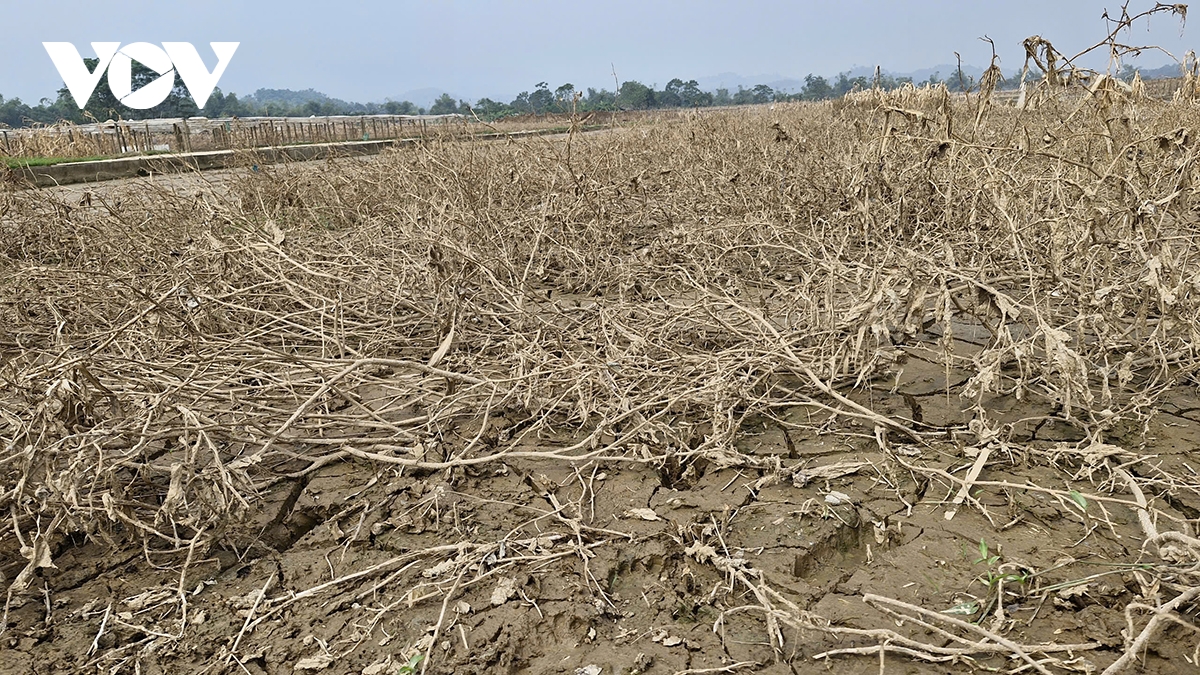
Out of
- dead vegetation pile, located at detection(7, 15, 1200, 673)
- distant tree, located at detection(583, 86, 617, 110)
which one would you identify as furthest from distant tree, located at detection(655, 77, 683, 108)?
dead vegetation pile, located at detection(7, 15, 1200, 673)

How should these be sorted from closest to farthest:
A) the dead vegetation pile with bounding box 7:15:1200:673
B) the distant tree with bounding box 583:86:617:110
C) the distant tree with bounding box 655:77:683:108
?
the dead vegetation pile with bounding box 7:15:1200:673, the distant tree with bounding box 583:86:617:110, the distant tree with bounding box 655:77:683:108

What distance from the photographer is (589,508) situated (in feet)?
7.97

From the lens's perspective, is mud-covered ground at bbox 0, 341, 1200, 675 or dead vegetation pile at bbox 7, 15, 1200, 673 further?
dead vegetation pile at bbox 7, 15, 1200, 673

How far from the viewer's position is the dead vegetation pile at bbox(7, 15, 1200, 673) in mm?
2117

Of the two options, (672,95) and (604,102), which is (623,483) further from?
(672,95)

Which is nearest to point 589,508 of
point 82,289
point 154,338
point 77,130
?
point 154,338

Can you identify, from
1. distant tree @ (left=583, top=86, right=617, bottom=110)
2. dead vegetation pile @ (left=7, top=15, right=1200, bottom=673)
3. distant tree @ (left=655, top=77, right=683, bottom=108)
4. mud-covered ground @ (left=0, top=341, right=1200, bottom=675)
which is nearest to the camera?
mud-covered ground @ (left=0, top=341, right=1200, bottom=675)

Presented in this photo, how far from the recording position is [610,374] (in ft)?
9.71

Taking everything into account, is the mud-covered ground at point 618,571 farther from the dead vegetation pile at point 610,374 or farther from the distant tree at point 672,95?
the distant tree at point 672,95

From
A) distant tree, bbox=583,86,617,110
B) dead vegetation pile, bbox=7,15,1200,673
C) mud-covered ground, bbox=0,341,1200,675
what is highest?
distant tree, bbox=583,86,617,110

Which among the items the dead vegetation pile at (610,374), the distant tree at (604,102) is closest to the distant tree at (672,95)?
the distant tree at (604,102)

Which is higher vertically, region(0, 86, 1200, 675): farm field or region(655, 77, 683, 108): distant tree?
region(655, 77, 683, 108): distant tree

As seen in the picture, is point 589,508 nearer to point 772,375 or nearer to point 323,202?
point 772,375

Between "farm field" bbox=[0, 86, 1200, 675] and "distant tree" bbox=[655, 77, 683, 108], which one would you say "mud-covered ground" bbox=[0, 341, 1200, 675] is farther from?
"distant tree" bbox=[655, 77, 683, 108]
